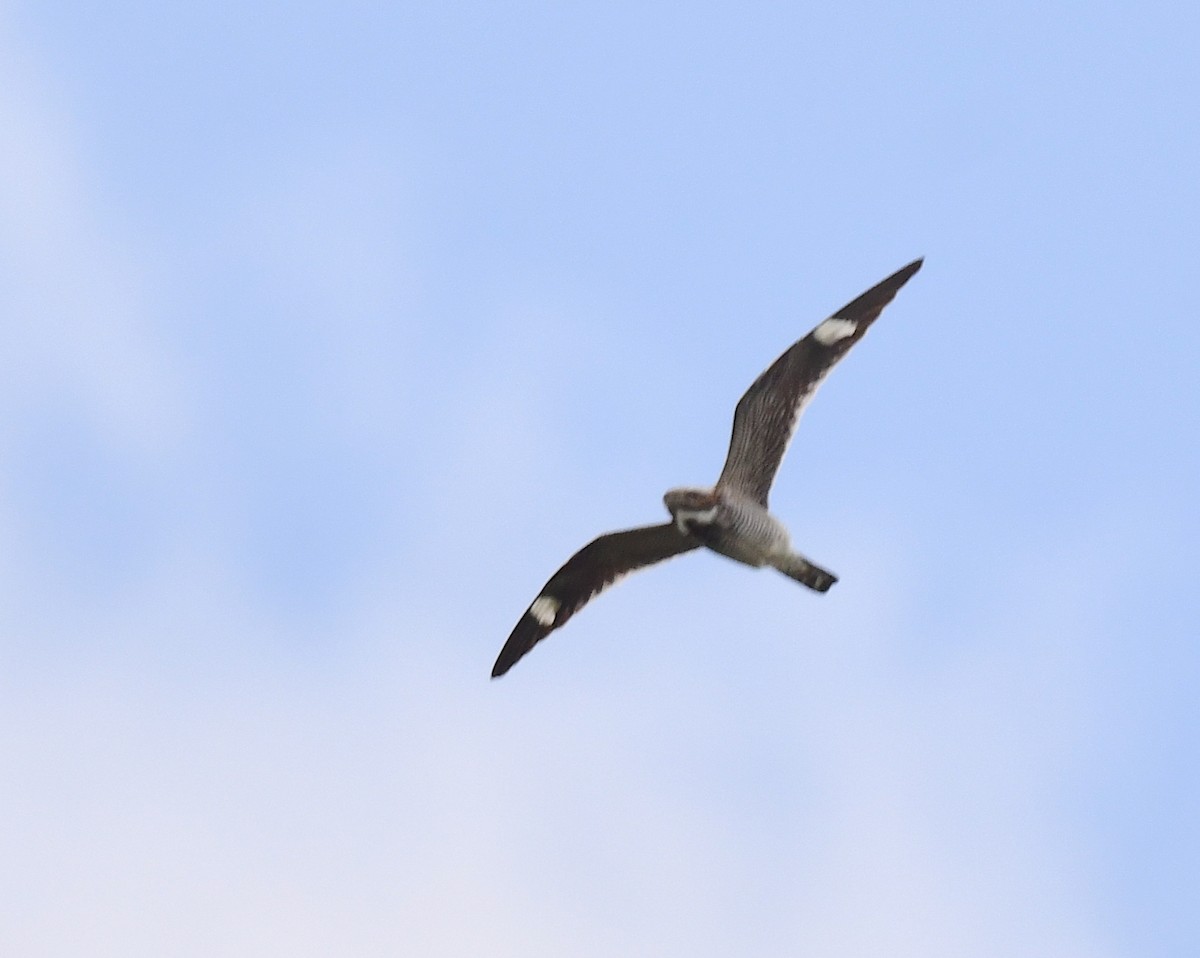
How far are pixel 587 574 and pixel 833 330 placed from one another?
10.6 ft

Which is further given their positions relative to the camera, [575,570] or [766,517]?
[575,570]

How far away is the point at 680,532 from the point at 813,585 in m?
1.25

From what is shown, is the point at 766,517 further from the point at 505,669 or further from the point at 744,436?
the point at 505,669

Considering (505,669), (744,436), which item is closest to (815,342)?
(744,436)

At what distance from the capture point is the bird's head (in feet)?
52.9

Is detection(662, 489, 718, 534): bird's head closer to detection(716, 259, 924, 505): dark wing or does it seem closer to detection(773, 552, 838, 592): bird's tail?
detection(716, 259, 924, 505): dark wing

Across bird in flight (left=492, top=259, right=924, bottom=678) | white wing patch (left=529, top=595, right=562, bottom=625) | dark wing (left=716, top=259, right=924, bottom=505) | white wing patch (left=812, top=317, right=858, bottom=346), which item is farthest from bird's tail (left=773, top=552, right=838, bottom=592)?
white wing patch (left=529, top=595, right=562, bottom=625)

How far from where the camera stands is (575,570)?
Result: 1738cm

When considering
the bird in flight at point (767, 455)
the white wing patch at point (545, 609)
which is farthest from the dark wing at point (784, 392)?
the white wing patch at point (545, 609)

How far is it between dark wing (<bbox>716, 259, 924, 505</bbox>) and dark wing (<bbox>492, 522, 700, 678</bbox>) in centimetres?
88

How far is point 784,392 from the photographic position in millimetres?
16141

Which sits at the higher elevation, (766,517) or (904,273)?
(904,273)

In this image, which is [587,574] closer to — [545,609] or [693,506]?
[545,609]

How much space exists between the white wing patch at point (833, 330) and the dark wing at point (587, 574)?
2.11 metres
